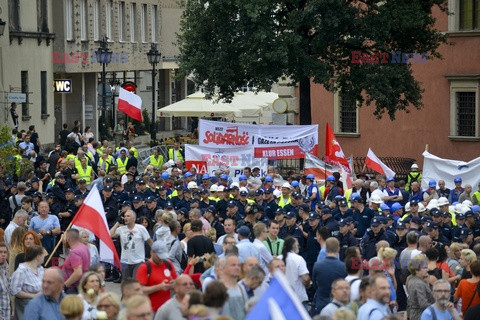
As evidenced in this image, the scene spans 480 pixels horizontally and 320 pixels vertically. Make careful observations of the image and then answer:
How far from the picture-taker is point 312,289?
1756 cm

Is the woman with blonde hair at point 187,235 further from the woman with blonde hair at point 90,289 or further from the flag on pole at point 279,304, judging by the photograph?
the flag on pole at point 279,304

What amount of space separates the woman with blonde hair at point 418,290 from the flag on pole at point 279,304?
4.95 m

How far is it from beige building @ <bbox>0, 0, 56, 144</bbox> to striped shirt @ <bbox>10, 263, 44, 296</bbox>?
2644 cm

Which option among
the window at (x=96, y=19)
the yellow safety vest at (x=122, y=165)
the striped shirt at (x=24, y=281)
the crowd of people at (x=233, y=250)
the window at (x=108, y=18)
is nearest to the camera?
the crowd of people at (x=233, y=250)

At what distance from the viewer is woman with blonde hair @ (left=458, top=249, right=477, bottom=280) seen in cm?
1527

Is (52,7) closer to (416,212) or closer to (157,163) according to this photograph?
(157,163)

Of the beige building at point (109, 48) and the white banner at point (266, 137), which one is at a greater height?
the beige building at point (109, 48)

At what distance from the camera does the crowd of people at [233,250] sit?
39.9 feet

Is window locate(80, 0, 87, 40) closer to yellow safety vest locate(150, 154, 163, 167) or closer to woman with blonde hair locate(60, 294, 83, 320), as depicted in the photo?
yellow safety vest locate(150, 154, 163, 167)

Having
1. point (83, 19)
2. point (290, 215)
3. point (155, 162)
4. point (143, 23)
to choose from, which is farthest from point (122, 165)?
point (143, 23)

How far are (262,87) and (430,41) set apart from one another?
20.0 ft

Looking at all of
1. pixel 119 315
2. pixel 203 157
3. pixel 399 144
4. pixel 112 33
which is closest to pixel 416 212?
pixel 203 157

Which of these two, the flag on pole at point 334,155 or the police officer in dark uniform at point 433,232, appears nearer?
the police officer in dark uniform at point 433,232

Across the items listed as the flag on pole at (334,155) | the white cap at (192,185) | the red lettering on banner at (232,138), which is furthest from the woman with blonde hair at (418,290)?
the red lettering on banner at (232,138)
